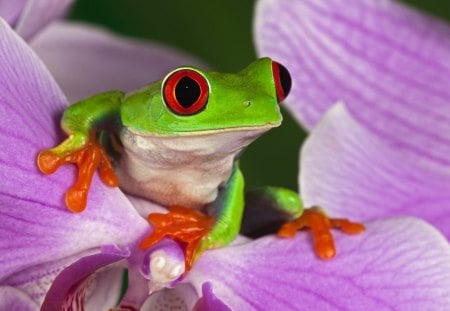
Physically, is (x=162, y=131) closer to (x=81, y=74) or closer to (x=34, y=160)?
(x=34, y=160)

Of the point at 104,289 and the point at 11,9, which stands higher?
the point at 11,9

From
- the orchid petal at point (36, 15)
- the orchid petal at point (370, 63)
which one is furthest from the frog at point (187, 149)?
the orchid petal at point (370, 63)

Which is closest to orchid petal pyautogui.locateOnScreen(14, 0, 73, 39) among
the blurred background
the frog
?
the frog

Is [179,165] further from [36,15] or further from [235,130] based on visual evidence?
[36,15]

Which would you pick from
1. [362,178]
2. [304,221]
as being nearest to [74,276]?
[304,221]

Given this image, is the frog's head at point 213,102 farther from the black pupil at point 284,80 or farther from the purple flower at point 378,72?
the purple flower at point 378,72

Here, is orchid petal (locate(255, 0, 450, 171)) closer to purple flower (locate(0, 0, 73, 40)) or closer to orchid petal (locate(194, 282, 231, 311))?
purple flower (locate(0, 0, 73, 40))
